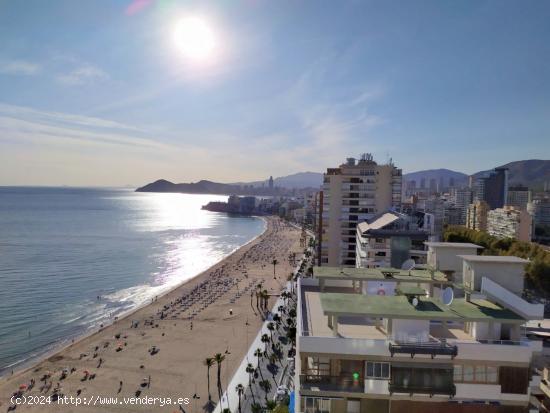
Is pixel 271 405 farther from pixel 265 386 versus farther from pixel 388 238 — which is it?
pixel 388 238

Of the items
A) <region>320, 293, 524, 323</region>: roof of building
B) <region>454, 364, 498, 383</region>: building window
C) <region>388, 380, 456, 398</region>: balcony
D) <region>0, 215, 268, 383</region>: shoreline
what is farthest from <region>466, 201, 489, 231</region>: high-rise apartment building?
<region>388, 380, 456, 398</region>: balcony

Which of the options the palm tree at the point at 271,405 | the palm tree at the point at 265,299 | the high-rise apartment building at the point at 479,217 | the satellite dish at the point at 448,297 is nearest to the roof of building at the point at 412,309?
the satellite dish at the point at 448,297

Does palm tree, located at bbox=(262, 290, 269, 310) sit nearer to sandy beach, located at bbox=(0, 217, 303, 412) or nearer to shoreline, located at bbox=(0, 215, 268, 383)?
sandy beach, located at bbox=(0, 217, 303, 412)

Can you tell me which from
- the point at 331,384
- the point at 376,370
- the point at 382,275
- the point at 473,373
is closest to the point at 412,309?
the point at 376,370

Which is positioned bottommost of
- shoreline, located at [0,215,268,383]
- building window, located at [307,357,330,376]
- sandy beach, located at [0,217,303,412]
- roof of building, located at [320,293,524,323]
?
shoreline, located at [0,215,268,383]

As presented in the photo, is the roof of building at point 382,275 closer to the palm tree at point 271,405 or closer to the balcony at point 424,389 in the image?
the balcony at point 424,389

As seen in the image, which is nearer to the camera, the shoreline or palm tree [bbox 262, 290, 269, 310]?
the shoreline
